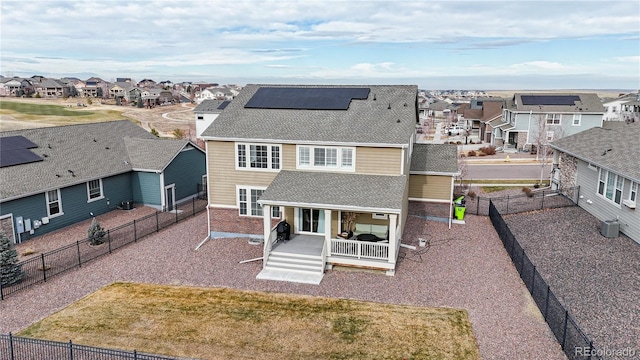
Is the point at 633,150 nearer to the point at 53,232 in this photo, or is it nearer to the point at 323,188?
the point at 323,188

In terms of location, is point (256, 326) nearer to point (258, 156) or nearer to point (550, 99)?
point (258, 156)

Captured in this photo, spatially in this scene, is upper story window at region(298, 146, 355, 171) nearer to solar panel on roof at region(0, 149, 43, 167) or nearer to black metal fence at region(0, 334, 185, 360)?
black metal fence at region(0, 334, 185, 360)

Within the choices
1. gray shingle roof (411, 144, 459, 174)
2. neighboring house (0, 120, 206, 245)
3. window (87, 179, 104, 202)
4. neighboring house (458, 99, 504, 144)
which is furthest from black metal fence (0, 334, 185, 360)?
neighboring house (458, 99, 504, 144)

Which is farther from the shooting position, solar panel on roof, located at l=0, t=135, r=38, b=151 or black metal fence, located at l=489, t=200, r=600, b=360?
solar panel on roof, located at l=0, t=135, r=38, b=151

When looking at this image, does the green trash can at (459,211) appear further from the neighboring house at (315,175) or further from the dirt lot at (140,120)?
the dirt lot at (140,120)

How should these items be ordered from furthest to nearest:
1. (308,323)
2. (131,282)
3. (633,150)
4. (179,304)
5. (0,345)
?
(633,150) < (131,282) < (179,304) < (308,323) < (0,345)

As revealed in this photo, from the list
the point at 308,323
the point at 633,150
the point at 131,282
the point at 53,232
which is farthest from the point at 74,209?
the point at 633,150
